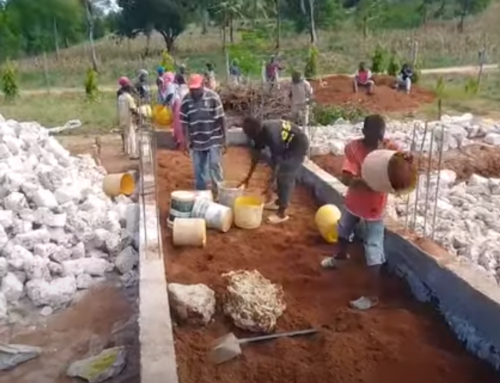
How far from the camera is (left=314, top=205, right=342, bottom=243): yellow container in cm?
639

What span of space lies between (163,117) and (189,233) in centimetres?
813

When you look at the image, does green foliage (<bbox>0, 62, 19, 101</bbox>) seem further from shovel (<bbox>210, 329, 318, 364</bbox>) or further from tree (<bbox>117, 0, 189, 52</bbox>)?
shovel (<bbox>210, 329, 318, 364</bbox>)

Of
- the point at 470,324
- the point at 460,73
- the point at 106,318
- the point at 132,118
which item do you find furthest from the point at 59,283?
the point at 460,73

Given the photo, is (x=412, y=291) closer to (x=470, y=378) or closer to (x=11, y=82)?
(x=470, y=378)

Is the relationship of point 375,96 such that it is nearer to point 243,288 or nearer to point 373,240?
point 373,240

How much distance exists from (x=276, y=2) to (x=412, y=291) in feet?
94.7

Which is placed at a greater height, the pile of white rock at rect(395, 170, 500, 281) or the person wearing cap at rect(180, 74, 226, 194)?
the person wearing cap at rect(180, 74, 226, 194)

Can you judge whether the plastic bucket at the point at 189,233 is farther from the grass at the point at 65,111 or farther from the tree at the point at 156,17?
the tree at the point at 156,17

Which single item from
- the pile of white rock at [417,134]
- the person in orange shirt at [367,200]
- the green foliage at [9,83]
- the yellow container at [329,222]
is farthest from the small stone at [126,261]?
the green foliage at [9,83]

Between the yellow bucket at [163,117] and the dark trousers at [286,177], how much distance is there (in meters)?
7.17

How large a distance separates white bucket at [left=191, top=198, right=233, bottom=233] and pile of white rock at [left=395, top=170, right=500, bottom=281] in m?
1.78

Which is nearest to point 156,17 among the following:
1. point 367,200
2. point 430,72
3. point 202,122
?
point 430,72

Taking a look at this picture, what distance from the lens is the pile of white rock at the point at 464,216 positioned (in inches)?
247

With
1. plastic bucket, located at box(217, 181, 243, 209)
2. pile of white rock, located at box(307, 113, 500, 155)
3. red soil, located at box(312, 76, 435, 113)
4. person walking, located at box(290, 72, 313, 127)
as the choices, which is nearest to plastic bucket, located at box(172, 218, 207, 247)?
plastic bucket, located at box(217, 181, 243, 209)
